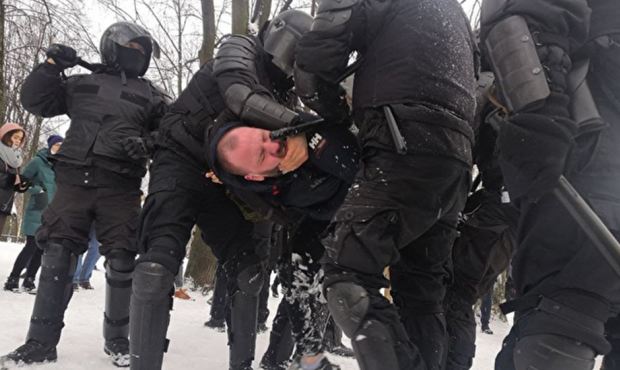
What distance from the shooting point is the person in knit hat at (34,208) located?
5.64 meters

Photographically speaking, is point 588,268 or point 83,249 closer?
point 588,268

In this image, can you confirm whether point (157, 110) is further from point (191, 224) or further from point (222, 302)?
point (222, 302)

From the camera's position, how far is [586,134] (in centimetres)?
159

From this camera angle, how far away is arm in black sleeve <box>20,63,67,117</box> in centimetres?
317

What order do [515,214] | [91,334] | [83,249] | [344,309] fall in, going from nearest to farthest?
[344,309], [515,214], [83,249], [91,334]

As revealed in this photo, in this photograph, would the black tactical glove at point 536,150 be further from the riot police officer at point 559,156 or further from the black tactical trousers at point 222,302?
the black tactical trousers at point 222,302

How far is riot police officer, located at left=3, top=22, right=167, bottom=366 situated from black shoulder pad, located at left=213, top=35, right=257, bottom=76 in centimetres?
78

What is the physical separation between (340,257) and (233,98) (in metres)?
1.06

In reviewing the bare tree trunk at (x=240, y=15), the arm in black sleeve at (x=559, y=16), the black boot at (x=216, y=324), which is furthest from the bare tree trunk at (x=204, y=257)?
the arm in black sleeve at (x=559, y=16)

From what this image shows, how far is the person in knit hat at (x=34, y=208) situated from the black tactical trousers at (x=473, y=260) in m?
4.54

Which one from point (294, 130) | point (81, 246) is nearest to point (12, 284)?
point (81, 246)

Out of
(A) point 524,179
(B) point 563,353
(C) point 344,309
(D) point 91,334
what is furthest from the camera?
(D) point 91,334

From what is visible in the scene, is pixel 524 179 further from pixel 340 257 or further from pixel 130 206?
pixel 130 206

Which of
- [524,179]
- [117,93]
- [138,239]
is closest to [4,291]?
[117,93]
